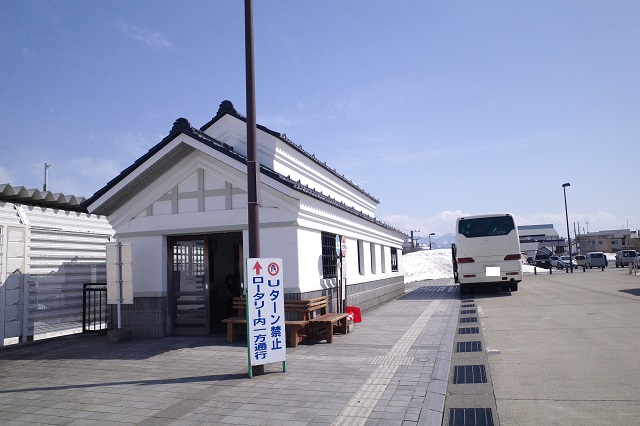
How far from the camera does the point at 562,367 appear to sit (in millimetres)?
7012

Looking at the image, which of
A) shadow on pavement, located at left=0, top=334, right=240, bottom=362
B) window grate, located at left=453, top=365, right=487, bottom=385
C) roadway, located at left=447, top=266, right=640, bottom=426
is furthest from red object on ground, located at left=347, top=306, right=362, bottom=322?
window grate, located at left=453, top=365, right=487, bottom=385

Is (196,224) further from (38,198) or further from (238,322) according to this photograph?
(38,198)

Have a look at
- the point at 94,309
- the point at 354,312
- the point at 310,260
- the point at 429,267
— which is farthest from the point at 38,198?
the point at 429,267

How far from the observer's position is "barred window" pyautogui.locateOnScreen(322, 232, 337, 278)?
482 inches

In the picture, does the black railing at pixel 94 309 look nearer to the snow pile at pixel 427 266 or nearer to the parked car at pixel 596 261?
the snow pile at pixel 427 266

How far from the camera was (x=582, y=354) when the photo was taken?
7.79 meters

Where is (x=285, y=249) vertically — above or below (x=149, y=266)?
above

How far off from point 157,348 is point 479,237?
14710mm

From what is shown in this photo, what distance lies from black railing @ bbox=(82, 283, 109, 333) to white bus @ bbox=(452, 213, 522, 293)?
14081mm

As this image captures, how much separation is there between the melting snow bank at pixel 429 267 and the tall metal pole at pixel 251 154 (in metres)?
35.5

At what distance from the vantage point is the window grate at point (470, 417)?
4.95m

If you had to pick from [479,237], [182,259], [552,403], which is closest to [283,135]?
[182,259]

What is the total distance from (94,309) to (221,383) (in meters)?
7.79

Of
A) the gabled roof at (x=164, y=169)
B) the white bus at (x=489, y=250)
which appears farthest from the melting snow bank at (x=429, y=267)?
the gabled roof at (x=164, y=169)
